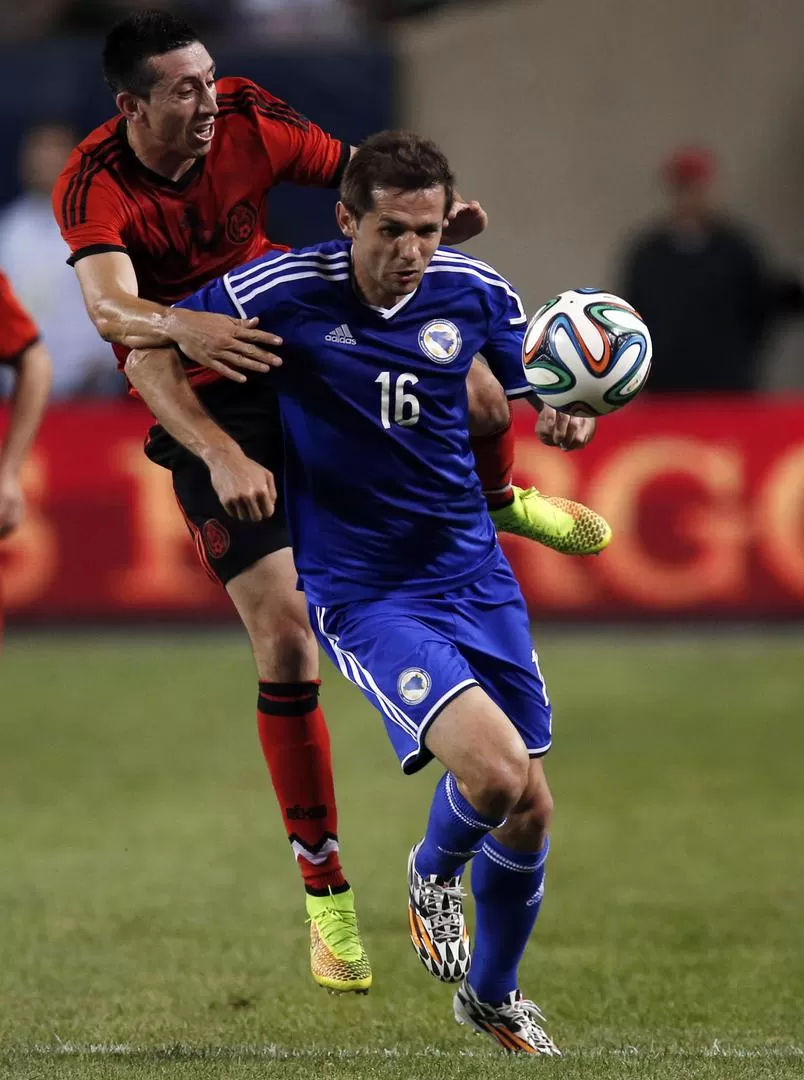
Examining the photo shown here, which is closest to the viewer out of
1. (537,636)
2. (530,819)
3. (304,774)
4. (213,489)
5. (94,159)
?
(530,819)

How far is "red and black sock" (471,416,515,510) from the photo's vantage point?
5.97 meters

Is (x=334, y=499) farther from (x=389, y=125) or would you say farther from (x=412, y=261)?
(x=389, y=125)

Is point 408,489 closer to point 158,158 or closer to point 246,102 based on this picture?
point 158,158

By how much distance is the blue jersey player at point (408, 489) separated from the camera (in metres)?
5.16

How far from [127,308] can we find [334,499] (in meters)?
0.75

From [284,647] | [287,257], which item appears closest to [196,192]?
[287,257]

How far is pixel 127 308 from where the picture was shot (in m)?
5.29

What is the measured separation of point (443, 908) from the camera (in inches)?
218

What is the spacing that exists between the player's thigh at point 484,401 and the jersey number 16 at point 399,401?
0.39 meters

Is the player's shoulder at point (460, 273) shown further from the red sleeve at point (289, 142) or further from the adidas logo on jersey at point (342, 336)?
the red sleeve at point (289, 142)

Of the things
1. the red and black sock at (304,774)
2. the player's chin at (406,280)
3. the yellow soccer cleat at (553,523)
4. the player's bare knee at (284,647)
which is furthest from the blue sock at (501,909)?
the player's chin at (406,280)

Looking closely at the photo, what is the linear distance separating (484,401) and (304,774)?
1.22 m

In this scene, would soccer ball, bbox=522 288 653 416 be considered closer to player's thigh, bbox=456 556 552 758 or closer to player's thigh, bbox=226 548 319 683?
player's thigh, bbox=456 556 552 758

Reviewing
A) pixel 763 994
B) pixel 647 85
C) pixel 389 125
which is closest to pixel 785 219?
pixel 647 85
